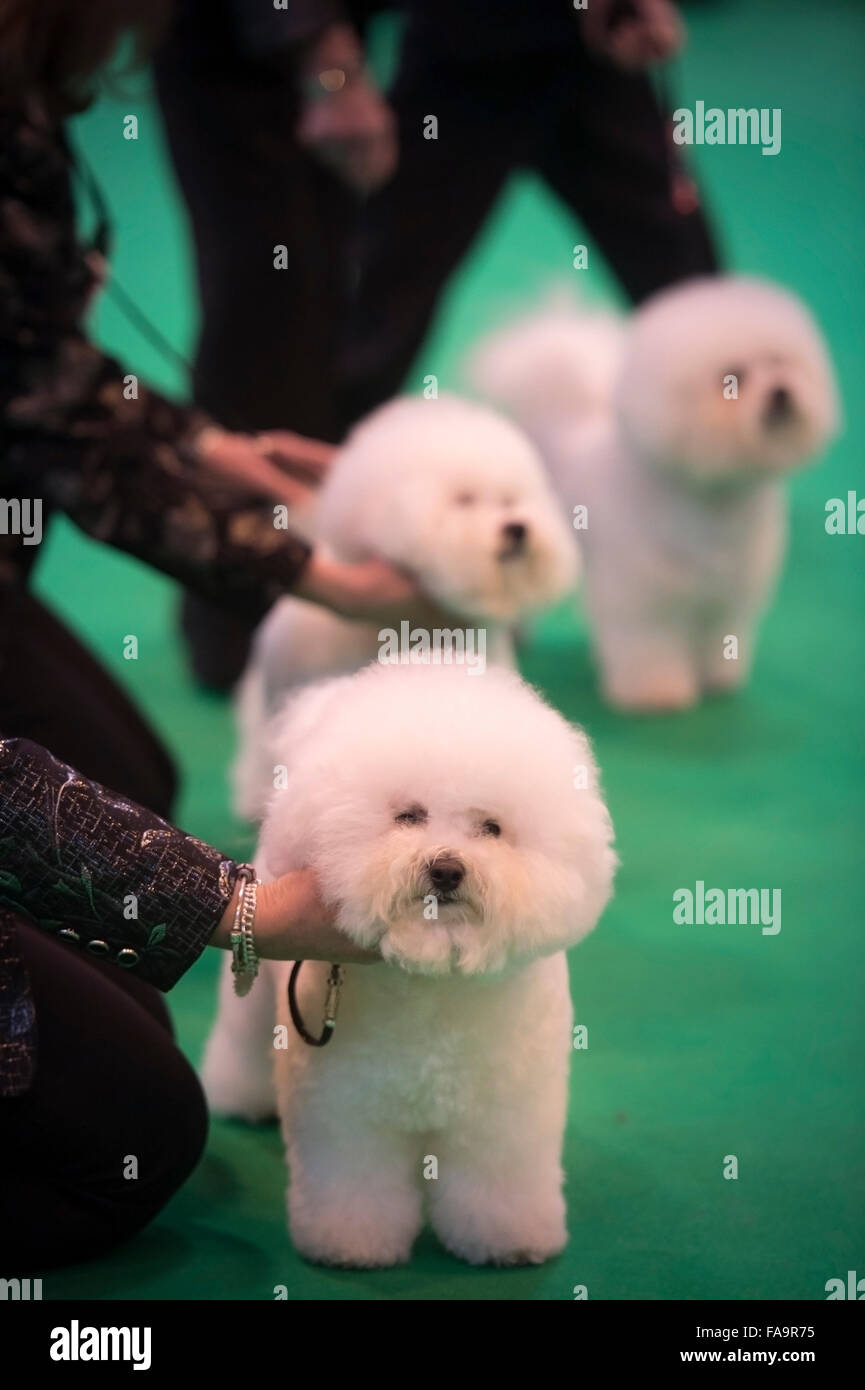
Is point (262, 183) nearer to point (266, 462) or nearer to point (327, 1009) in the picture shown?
point (266, 462)

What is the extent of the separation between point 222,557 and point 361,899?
0.72 m

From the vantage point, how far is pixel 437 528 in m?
2.28

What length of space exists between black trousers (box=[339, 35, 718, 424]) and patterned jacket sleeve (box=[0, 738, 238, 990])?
2.10 metres

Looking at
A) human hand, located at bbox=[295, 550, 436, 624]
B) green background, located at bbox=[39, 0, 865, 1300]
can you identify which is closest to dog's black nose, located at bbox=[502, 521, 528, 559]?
human hand, located at bbox=[295, 550, 436, 624]

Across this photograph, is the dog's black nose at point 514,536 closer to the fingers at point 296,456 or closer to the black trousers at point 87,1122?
the fingers at point 296,456

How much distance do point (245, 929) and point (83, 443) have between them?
2.60 feet

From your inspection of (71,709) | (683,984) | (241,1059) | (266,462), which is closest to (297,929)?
(241,1059)

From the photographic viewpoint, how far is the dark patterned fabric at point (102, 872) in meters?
1.25

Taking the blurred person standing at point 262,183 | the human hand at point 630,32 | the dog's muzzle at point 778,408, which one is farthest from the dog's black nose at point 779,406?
the blurred person standing at point 262,183

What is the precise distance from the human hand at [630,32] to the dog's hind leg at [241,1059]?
2012mm

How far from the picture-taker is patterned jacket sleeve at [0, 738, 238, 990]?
1251 mm

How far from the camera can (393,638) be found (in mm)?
2281

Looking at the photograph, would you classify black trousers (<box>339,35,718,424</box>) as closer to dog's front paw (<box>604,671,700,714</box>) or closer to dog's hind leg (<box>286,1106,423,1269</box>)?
dog's front paw (<box>604,671,700,714</box>)

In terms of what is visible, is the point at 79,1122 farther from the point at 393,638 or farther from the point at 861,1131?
the point at 393,638
